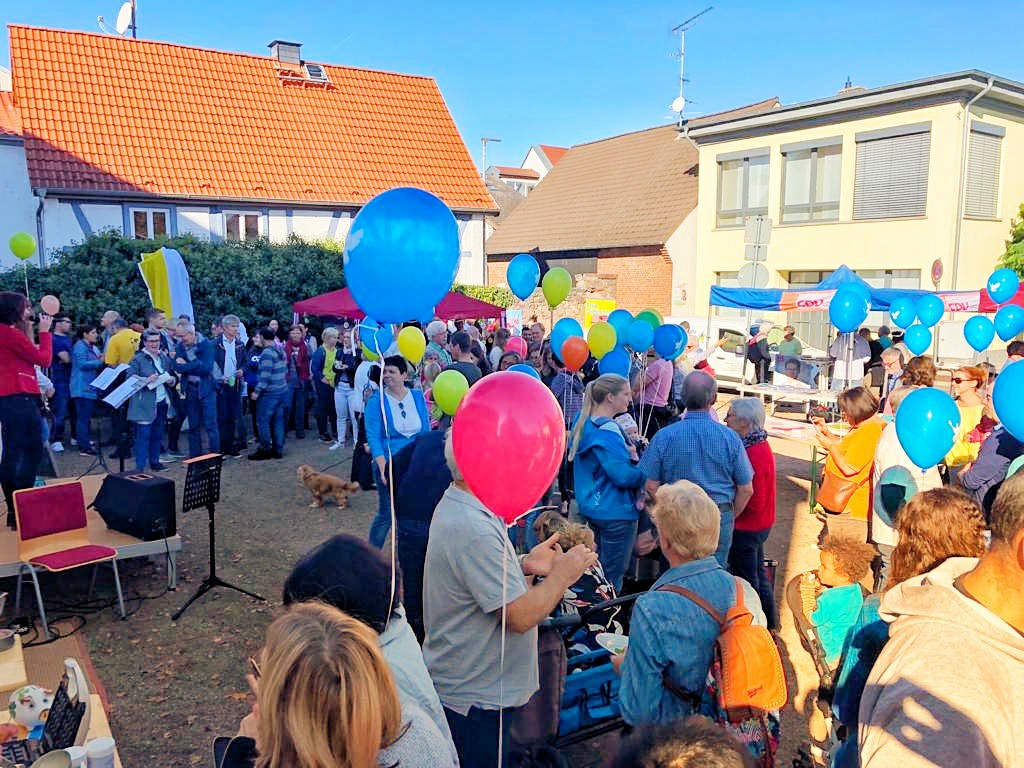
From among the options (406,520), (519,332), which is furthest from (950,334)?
(406,520)

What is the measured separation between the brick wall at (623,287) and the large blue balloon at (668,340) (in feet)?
45.0

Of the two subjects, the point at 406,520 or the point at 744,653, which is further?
the point at 406,520

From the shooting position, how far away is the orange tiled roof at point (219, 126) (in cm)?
1844

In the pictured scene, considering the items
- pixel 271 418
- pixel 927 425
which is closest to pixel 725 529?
pixel 927 425

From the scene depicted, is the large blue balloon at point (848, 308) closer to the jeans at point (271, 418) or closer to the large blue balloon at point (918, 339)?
the large blue balloon at point (918, 339)

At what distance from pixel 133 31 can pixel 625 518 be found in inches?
1040

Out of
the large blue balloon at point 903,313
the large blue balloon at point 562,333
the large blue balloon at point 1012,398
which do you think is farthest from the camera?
the large blue balloon at point 903,313

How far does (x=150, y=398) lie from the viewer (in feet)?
28.7

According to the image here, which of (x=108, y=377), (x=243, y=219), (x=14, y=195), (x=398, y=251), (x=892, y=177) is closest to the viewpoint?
(x=398, y=251)

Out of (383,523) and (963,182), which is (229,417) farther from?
(963,182)

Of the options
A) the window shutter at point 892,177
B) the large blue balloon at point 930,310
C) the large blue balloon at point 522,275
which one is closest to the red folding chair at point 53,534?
the large blue balloon at point 522,275

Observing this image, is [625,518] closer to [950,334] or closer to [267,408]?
[267,408]

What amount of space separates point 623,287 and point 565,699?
21.5 m

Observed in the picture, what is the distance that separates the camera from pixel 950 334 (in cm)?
1752
